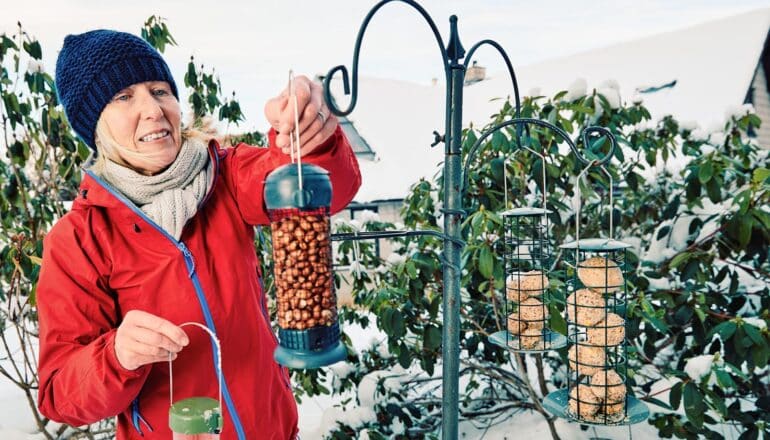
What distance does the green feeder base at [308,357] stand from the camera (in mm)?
980

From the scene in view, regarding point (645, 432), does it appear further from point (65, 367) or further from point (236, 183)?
point (65, 367)

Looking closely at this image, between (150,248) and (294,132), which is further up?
(294,132)

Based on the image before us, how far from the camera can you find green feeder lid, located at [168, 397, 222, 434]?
2.88 feet

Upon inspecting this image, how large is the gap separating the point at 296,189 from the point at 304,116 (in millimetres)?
189

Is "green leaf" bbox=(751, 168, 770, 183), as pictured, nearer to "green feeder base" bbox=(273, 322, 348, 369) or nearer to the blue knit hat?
"green feeder base" bbox=(273, 322, 348, 369)

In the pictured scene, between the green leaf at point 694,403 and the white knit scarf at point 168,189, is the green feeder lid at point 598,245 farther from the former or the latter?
the green leaf at point 694,403


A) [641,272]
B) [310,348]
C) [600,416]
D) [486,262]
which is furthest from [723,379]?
[310,348]

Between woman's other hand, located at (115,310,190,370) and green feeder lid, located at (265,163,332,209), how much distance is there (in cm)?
28

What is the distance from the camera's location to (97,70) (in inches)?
49.7

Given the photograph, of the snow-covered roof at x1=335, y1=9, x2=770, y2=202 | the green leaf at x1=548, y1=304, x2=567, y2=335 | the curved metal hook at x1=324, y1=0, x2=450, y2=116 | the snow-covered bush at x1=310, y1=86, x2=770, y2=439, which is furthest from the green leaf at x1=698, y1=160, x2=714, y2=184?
the snow-covered roof at x1=335, y1=9, x2=770, y2=202

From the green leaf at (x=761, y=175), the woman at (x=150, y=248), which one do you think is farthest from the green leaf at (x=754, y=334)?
the woman at (x=150, y=248)

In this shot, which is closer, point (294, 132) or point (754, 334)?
point (294, 132)

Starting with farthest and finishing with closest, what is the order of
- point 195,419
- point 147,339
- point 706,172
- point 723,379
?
point 706,172 → point 723,379 → point 147,339 → point 195,419

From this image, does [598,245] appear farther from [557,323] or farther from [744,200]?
[744,200]
